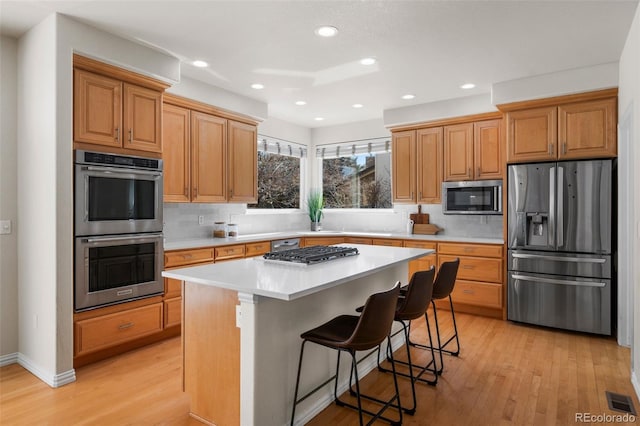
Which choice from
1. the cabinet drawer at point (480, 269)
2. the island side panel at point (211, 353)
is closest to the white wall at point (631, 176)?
A: the cabinet drawer at point (480, 269)

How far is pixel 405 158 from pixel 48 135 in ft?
13.5

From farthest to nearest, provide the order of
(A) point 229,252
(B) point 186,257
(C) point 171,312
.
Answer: (A) point 229,252 → (B) point 186,257 → (C) point 171,312

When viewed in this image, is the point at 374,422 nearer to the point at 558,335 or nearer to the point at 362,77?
the point at 558,335

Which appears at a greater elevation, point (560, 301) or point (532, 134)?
point (532, 134)

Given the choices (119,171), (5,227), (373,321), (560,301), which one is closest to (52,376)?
(5,227)

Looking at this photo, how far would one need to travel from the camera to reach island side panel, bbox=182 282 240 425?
2.13 metres

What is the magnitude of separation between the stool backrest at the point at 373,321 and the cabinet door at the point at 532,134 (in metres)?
2.99

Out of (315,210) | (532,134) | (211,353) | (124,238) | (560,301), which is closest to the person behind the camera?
(211,353)

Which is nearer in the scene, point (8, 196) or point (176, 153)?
point (8, 196)

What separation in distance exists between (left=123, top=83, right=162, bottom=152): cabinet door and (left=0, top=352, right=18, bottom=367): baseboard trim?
1.94 m

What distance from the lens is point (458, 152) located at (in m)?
4.98

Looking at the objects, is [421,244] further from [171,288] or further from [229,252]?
[171,288]

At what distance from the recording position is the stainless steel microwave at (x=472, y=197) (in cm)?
468

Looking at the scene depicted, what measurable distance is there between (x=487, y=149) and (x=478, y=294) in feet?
5.81
